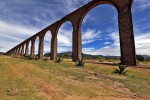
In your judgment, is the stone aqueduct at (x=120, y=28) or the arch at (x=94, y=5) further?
the arch at (x=94, y=5)

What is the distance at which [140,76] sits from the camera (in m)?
9.61

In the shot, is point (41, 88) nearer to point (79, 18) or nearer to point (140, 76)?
point (140, 76)

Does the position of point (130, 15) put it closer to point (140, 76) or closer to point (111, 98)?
point (140, 76)

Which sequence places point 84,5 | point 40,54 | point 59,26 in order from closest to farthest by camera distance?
point 84,5
point 59,26
point 40,54

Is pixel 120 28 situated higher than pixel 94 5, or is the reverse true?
pixel 94 5

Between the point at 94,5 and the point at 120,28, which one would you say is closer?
the point at 120,28

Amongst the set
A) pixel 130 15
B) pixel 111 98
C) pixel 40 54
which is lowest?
pixel 111 98

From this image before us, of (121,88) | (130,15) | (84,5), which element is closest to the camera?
(121,88)

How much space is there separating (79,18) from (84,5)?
1903 millimetres

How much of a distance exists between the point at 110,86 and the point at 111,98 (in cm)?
166

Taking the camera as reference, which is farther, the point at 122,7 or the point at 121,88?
the point at 122,7

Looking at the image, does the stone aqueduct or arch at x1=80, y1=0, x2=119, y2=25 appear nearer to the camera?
the stone aqueduct

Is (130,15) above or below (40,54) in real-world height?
above

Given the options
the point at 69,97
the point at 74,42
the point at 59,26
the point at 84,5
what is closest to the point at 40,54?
the point at 59,26
